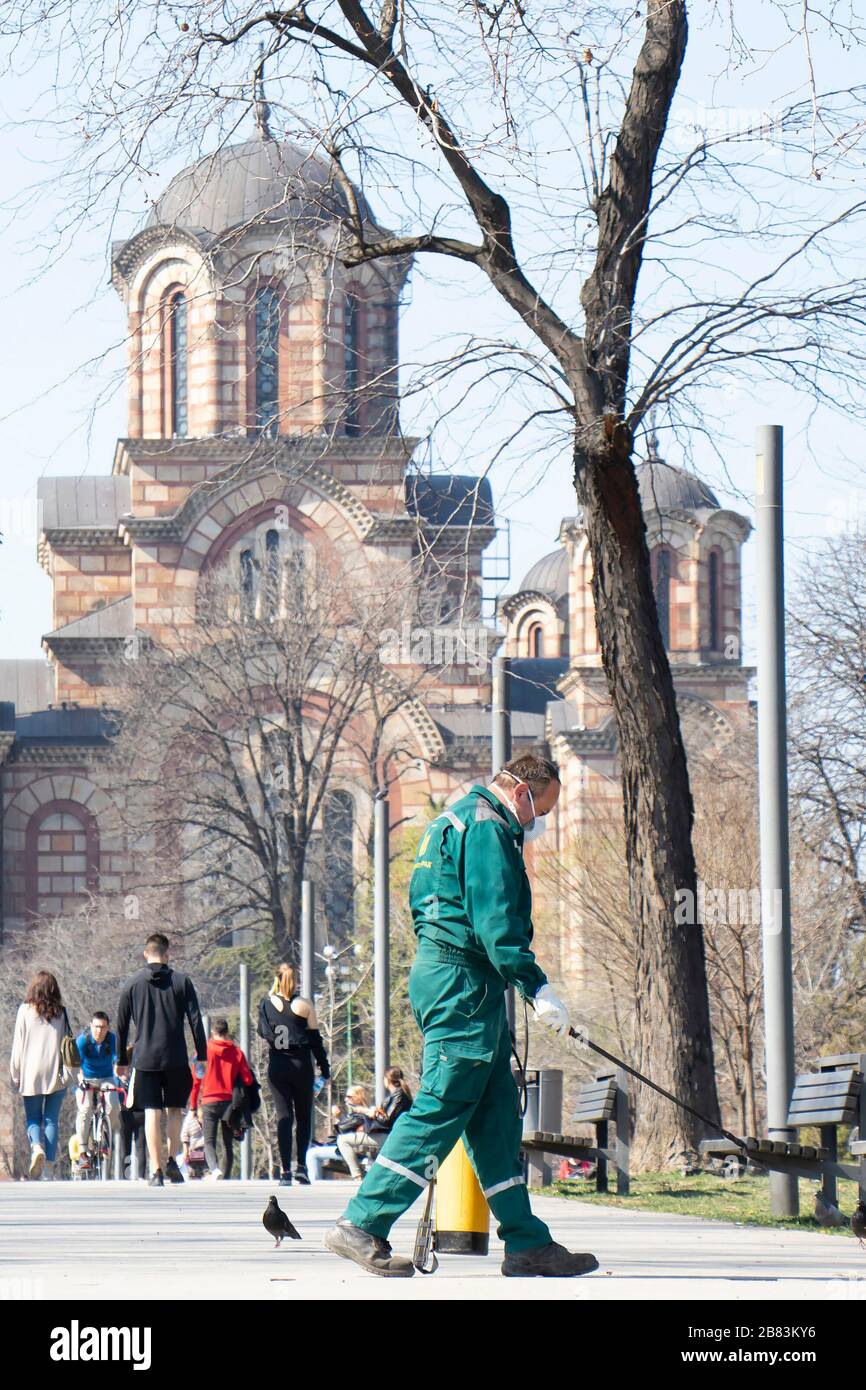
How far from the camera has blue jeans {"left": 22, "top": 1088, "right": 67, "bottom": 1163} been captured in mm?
16312

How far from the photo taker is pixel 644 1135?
51.4ft

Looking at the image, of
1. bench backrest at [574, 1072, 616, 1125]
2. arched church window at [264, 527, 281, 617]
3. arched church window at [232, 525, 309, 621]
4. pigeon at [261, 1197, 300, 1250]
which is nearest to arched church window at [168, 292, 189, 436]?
arched church window at [232, 525, 309, 621]

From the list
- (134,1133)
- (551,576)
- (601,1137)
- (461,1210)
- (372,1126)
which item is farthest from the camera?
(551,576)

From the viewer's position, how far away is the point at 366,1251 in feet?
25.4

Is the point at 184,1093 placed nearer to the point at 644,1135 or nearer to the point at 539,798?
the point at 644,1135

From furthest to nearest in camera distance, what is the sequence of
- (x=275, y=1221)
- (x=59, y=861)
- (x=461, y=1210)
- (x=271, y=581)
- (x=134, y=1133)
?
(x=59, y=861), (x=271, y=581), (x=134, y=1133), (x=461, y=1210), (x=275, y=1221)

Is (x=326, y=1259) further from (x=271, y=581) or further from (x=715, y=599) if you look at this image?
(x=715, y=599)

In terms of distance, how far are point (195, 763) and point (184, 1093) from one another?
1183 inches

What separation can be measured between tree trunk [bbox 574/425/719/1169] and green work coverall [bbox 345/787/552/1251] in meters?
7.33

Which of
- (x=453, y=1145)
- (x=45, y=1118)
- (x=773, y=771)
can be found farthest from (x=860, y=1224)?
(x=45, y=1118)

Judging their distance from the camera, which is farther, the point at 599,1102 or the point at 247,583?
the point at 247,583

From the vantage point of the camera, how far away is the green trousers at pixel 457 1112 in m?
7.78

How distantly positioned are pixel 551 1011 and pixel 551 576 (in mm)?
63291
